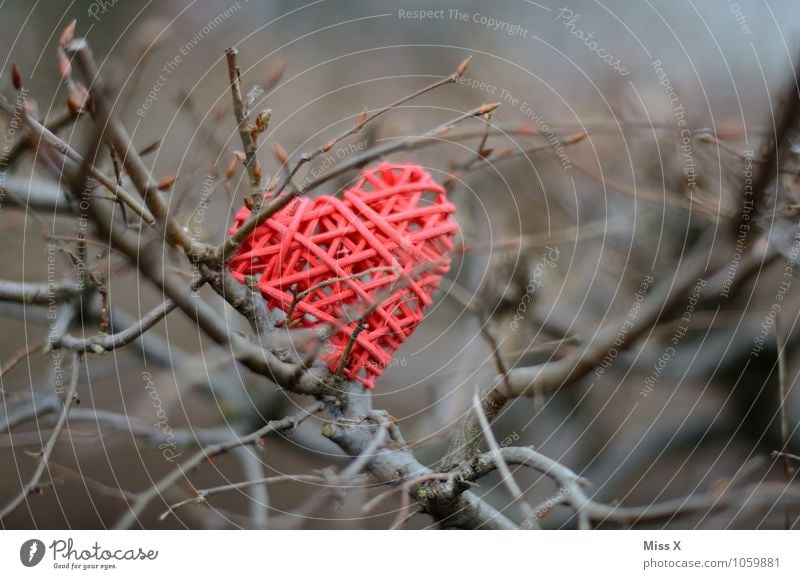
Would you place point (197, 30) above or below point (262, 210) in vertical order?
above

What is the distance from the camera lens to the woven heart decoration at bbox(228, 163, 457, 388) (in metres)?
0.44

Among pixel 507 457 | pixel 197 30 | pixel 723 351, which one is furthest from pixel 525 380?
pixel 197 30

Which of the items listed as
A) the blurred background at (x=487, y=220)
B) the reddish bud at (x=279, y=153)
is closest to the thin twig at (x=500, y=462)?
the blurred background at (x=487, y=220)

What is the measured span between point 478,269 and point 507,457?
0.57 ft

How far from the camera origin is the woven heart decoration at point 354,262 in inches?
17.4

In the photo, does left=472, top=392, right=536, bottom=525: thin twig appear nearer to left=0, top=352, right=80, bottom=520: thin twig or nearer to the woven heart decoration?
the woven heart decoration

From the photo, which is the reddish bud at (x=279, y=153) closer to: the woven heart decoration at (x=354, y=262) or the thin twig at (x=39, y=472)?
the woven heart decoration at (x=354, y=262)

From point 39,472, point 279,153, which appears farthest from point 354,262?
point 39,472

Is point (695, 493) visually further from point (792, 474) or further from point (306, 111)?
point (306, 111)

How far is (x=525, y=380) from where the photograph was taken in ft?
1.74

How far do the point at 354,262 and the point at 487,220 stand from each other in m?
0.18

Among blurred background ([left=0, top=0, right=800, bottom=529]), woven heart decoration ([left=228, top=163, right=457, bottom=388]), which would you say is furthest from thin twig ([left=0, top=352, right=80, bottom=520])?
woven heart decoration ([left=228, top=163, right=457, bottom=388])

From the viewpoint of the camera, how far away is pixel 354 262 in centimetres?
45

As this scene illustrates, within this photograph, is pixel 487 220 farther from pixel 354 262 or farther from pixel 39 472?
pixel 39 472
